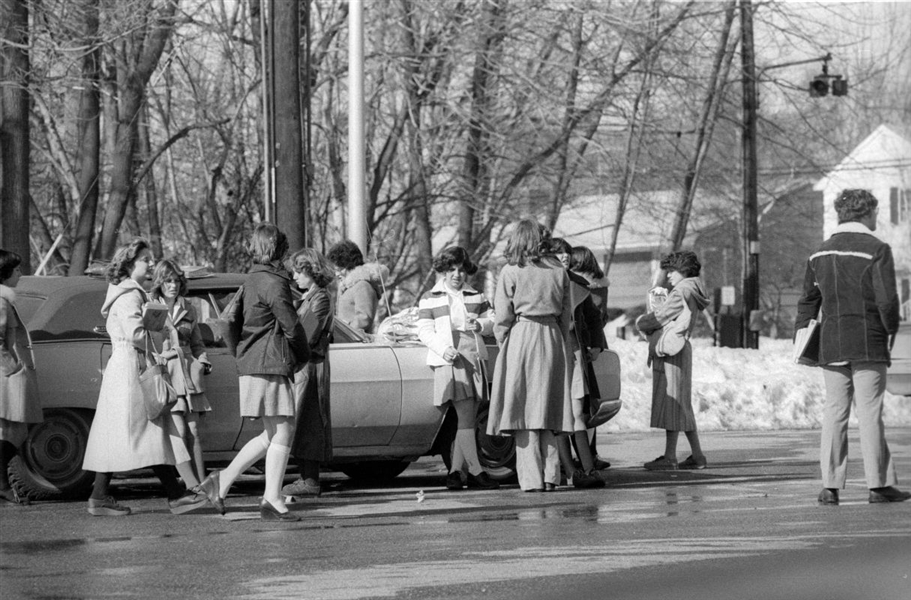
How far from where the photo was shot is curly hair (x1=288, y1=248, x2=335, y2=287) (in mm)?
9344

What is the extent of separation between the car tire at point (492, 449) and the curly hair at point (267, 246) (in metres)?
2.57

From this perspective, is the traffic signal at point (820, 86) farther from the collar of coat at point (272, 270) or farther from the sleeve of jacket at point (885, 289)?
the collar of coat at point (272, 270)

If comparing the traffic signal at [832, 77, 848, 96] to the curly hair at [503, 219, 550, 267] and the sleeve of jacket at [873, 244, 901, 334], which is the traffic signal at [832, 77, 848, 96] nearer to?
the curly hair at [503, 219, 550, 267]

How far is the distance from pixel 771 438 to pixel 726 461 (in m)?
2.53

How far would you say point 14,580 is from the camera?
6.86 metres

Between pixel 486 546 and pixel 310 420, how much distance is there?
2.47 metres

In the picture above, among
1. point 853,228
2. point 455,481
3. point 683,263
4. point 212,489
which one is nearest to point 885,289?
point 853,228

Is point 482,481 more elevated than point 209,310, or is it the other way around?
point 209,310

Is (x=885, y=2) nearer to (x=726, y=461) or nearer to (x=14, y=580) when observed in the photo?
(x=726, y=461)

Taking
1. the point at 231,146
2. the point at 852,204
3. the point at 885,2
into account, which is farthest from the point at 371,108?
the point at 885,2

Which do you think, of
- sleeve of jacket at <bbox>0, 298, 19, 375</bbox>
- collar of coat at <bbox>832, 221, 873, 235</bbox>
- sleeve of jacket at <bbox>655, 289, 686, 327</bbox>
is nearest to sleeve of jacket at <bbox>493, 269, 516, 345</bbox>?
collar of coat at <bbox>832, 221, 873, 235</bbox>

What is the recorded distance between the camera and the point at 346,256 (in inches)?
481

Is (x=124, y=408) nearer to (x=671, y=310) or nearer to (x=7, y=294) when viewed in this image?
(x=7, y=294)

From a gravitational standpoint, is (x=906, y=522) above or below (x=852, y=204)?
below
